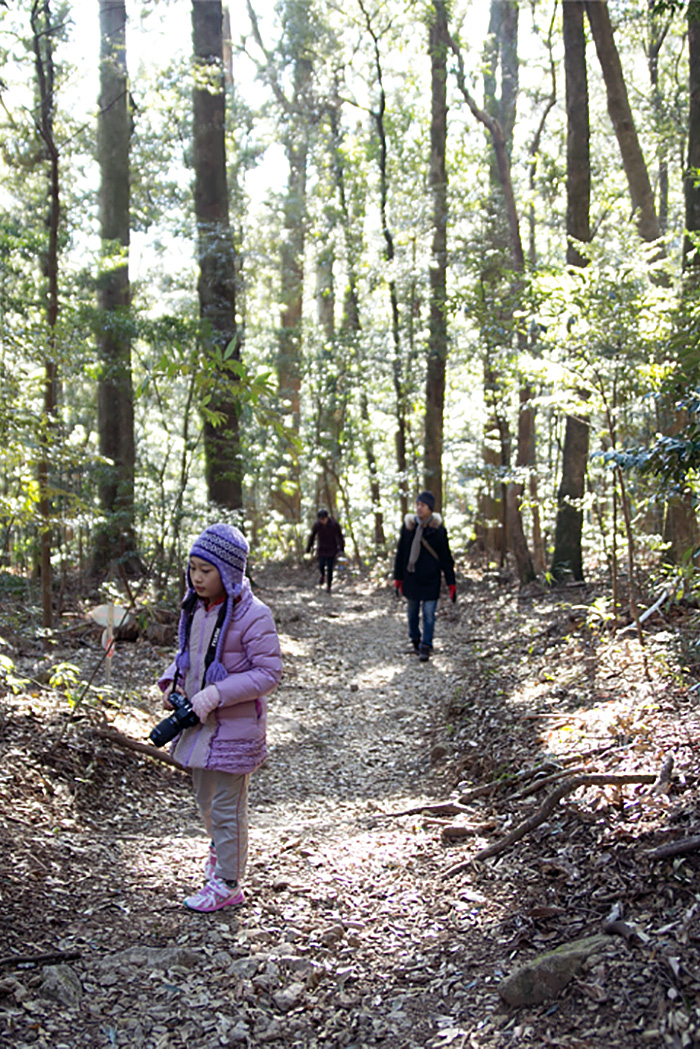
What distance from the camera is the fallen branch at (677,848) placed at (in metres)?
3.21

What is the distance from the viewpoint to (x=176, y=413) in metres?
27.3

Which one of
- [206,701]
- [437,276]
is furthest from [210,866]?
[437,276]

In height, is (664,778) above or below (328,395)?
below

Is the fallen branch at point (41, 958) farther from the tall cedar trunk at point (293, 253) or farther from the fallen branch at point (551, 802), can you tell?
the tall cedar trunk at point (293, 253)

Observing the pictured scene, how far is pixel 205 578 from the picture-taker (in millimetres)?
3689

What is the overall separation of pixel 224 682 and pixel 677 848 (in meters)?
1.99

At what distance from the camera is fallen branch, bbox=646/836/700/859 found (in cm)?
321

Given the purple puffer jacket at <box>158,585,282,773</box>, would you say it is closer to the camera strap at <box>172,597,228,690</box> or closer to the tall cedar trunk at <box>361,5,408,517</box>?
the camera strap at <box>172,597,228,690</box>

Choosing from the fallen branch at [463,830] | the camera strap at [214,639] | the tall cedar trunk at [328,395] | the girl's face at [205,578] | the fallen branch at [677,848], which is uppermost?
the tall cedar trunk at [328,395]

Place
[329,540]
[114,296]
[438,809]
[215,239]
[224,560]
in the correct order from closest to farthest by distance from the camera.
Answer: [224,560] → [438,809] → [215,239] → [114,296] → [329,540]

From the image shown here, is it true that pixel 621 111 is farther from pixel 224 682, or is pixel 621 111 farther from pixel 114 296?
pixel 224 682

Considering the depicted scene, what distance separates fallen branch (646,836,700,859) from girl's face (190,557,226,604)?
7.12 ft

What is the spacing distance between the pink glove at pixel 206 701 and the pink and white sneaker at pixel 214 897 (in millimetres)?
835

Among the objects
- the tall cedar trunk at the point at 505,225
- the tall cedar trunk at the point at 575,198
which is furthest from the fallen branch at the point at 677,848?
the tall cedar trunk at the point at 575,198
